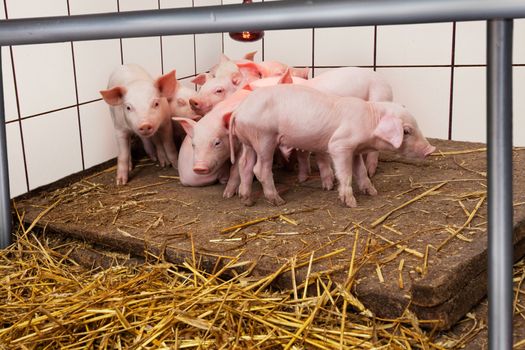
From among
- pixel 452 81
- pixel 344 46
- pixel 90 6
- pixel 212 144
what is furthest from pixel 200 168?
pixel 452 81

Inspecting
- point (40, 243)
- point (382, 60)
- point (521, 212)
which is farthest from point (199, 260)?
point (382, 60)

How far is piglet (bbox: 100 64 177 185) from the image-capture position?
265 centimetres

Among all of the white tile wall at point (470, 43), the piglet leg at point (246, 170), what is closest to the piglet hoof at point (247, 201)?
the piglet leg at point (246, 170)

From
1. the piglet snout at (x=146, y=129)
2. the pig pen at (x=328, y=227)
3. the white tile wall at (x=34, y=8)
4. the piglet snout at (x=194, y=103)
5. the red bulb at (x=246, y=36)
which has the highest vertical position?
the white tile wall at (x=34, y=8)

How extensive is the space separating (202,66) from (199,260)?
6.26 ft

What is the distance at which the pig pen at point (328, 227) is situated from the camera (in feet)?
5.59

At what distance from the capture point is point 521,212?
207cm

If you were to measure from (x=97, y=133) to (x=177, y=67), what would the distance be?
0.66 meters

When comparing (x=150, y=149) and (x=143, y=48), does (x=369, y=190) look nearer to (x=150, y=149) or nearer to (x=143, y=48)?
(x=150, y=149)

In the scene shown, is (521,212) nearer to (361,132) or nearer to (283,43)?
(361,132)

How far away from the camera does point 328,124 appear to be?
228cm

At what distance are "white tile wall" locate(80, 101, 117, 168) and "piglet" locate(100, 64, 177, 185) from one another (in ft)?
0.28

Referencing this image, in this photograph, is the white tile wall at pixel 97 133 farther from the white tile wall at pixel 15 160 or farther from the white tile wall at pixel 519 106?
the white tile wall at pixel 519 106

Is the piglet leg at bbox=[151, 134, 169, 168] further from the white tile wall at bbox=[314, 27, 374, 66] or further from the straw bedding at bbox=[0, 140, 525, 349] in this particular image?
the white tile wall at bbox=[314, 27, 374, 66]
